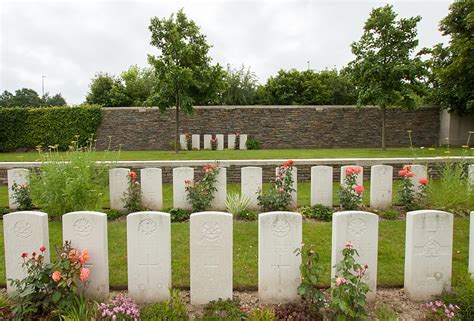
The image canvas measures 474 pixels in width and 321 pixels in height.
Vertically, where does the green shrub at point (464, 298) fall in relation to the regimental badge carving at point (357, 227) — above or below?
below

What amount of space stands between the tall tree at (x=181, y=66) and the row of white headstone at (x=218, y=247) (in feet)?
29.4

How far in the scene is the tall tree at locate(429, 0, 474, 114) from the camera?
1344cm

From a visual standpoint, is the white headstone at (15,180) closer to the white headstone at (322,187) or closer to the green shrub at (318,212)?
the green shrub at (318,212)

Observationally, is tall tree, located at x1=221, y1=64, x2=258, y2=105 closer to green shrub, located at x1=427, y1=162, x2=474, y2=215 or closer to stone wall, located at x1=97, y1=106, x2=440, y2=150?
stone wall, located at x1=97, y1=106, x2=440, y2=150

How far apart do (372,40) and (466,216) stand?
31.1ft

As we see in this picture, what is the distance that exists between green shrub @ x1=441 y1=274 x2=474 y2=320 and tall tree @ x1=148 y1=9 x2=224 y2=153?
391 inches

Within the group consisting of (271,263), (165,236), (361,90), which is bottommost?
(271,263)

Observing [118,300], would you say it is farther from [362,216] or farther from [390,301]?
[390,301]

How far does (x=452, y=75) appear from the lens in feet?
47.4

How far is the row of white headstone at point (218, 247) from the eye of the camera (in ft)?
10.1

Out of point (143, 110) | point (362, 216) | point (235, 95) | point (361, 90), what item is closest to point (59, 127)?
point (143, 110)

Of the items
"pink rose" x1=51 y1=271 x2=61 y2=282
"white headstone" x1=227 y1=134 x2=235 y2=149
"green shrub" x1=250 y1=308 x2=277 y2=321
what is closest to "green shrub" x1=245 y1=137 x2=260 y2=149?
"white headstone" x1=227 y1=134 x2=235 y2=149

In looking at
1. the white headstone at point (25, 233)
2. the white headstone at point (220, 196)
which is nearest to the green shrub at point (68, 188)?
the white headstone at point (220, 196)

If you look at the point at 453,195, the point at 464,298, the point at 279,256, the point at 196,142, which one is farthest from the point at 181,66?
the point at 464,298
